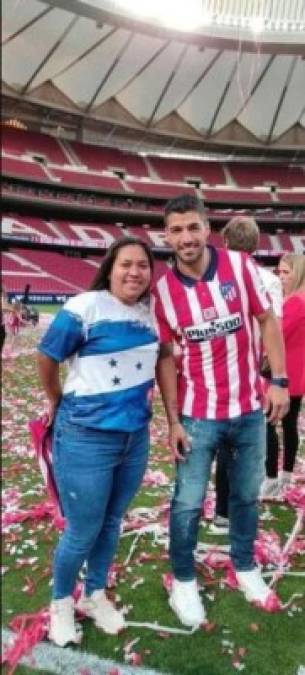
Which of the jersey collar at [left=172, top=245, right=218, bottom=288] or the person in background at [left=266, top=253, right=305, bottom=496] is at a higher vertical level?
the jersey collar at [left=172, top=245, right=218, bottom=288]

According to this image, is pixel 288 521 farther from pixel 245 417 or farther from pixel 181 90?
pixel 181 90

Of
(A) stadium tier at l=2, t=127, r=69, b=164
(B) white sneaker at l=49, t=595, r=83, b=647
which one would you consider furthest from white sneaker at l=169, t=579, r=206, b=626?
(A) stadium tier at l=2, t=127, r=69, b=164

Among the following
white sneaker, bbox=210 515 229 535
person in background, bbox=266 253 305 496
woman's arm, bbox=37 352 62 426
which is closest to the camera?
woman's arm, bbox=37 352 62 426

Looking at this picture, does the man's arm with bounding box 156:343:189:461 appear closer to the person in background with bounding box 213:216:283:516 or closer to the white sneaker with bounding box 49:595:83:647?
the person in background with bounding box 213:216:283:516

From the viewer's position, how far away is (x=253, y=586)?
161cm

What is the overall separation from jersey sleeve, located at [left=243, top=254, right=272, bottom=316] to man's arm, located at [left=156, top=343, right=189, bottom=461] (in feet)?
0.83

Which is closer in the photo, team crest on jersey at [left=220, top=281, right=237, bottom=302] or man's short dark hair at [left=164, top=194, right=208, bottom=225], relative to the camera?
man's short dark hair at [left=164, top=194, right=208, bottom=225]

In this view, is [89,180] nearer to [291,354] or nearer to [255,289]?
[255,289]

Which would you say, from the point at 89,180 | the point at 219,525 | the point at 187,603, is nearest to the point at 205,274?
the point at 89,180

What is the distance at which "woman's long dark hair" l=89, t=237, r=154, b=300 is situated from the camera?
3.90ft

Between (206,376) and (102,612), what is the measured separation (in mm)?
736

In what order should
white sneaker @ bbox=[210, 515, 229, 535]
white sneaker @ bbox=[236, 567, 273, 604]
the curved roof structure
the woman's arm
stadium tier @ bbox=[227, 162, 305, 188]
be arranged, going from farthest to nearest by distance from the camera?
1. white sneaker @ bbox=[210, 515, 229, 535]
2. white sneaker @ bbox=[236, 567, 273, 604]
3. the woman's arm
4. stadium tier @ bbox=[227, 162, 305, 188]
5. the curved roof structure

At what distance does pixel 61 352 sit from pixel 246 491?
773 millimetres

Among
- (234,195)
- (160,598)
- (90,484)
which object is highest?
(234,195)
